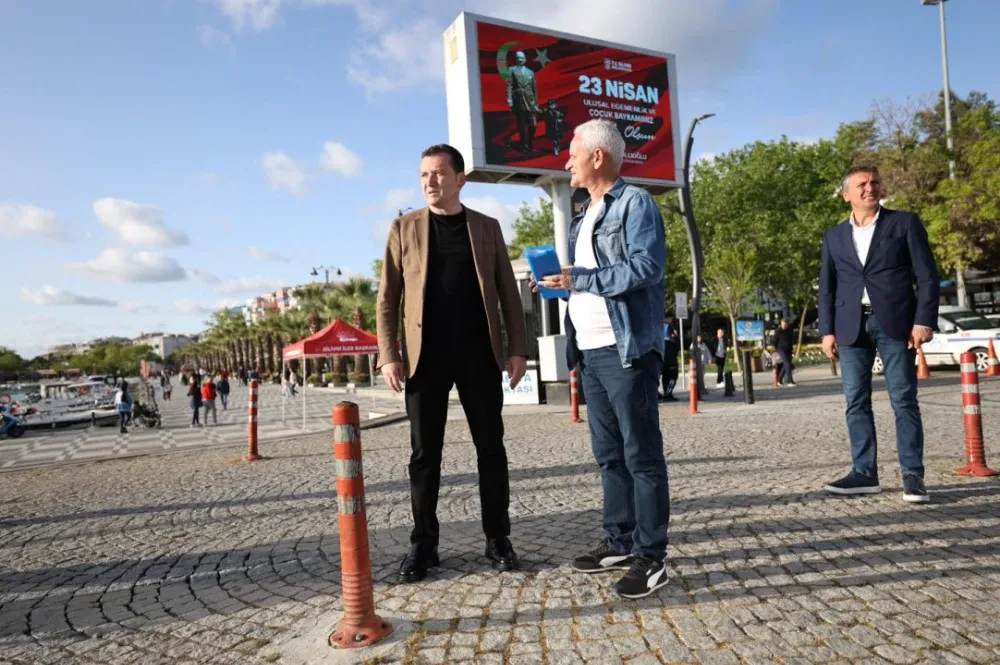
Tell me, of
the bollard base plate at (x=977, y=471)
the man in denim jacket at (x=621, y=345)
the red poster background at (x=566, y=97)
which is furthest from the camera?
the red poster background at (x=566, y=97)

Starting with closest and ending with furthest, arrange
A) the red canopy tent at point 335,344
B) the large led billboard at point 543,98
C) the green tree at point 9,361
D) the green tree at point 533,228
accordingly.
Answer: the large led billboard at point 543,98 < the red canopy tent at point 335,344 < the green tree at point 533,228 < the green tree at point 9,361

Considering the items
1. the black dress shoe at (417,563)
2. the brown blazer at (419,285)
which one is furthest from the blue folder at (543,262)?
the black dress shoe at (417,563)

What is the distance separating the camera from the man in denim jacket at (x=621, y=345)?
2797 mm

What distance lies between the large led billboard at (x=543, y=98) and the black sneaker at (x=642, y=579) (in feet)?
42.9

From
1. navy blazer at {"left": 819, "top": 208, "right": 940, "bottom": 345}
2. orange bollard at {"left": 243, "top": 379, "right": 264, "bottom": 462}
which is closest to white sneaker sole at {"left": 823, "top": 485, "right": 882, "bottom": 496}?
navy blazer at {"left": 819, "top": 208, "right": 940, "bottom": 345}

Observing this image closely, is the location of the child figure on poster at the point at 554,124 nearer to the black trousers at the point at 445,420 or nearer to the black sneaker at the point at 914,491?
the black sneaker at the point at 914,491

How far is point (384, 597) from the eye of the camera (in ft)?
9.43

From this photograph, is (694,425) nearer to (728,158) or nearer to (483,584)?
(483,584)

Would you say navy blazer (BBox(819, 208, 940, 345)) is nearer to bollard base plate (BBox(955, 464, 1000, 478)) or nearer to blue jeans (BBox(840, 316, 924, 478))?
blue jeans (BBox(840, 316, 924, 478))

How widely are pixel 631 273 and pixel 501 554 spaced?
58.1 inches

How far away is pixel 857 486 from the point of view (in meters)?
4.28

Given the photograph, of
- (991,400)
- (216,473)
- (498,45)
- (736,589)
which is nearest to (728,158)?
(498,45)

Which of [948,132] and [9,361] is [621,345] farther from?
[9,361]

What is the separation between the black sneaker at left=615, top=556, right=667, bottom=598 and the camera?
269cm
